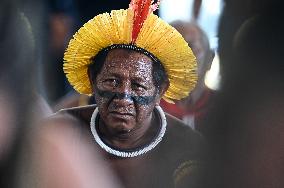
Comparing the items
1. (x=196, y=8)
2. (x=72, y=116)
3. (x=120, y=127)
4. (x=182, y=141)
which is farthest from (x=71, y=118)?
(x=196, y=8)

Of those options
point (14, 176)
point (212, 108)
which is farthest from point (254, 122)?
point (14, 176)

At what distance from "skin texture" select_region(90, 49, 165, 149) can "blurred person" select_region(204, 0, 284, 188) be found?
0.42ft

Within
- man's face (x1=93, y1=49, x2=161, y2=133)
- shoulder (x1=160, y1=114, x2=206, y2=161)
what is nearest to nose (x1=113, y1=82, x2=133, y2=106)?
man's face (x1=93, y1=49, x2=161, y2=133)

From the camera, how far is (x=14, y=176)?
3.17 feet

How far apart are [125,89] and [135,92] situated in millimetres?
18

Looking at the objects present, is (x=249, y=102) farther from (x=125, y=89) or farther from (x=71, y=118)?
(x=71, y=118)

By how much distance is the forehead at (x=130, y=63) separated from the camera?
2.86ft

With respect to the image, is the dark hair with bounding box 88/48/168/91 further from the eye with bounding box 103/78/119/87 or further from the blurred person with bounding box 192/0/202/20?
the blurred person with bounding box 192/0/202/20

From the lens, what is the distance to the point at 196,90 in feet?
3.06

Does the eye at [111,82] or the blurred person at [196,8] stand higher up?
the blurred person at [196,8]

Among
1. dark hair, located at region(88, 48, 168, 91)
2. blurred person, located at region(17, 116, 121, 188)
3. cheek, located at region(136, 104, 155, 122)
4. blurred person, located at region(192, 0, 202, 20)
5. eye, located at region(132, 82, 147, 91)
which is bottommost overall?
blurred person, located at region(17, 116, 121, 188)

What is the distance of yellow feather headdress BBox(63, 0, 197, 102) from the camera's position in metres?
0.87

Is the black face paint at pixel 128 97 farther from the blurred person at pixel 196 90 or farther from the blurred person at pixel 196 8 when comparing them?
the blurred person at pixel 196 8

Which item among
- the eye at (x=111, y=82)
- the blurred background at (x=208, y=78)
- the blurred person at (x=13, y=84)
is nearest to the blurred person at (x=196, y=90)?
the blurred background at (x=208, y=78)
